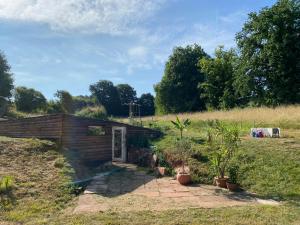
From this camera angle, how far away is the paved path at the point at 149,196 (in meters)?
9.31

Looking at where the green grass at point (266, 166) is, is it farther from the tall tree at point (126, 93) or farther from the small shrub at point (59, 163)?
the tall tree at point (126, 93)

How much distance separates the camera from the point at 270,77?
31641mm

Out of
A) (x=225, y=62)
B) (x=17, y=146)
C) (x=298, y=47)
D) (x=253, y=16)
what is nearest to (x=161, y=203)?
(x=17, y=146)

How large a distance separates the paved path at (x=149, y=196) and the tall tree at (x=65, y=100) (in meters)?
25.0

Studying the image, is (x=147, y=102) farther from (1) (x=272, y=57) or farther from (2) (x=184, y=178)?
(2) (x=184, y=178)

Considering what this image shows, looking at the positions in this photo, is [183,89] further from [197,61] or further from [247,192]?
[247,192]

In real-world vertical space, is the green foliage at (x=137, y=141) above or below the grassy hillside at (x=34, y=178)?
above

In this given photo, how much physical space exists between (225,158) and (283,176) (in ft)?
6.33

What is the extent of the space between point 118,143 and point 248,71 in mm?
19165

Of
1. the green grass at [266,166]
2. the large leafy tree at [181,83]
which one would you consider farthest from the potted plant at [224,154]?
the large leafy tree at [181,83]

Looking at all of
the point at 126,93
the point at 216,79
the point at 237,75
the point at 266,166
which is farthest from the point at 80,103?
the point at 266,166

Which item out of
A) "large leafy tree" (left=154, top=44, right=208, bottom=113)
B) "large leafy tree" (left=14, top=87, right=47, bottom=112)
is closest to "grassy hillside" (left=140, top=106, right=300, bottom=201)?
"large leafy tree" (left=14, top=87, right=47, bottom=112)

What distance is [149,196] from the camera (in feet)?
34.6

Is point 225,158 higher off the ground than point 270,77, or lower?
lower
